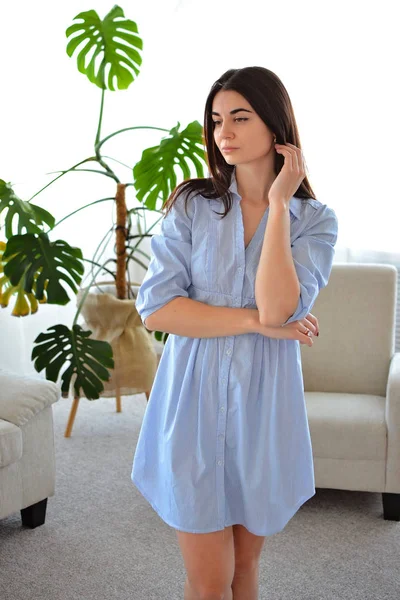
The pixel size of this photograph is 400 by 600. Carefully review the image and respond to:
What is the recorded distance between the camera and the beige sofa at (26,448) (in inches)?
100

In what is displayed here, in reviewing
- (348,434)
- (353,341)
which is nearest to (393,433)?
(348,434)

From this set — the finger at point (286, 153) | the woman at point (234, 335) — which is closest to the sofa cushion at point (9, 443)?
the woman at point (234, 335)

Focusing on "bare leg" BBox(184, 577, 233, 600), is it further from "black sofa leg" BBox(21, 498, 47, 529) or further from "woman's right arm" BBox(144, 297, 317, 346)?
"black sofa leg" BBox(21, 498, 47, 529)

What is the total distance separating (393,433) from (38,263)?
4.89 feet

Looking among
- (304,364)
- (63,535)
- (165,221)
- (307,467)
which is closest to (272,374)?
(307,467)

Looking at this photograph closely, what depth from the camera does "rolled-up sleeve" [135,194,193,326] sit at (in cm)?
158

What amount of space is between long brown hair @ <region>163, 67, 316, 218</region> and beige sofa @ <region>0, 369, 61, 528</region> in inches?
49.1

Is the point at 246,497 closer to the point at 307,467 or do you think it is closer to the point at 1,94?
the point at 307,467

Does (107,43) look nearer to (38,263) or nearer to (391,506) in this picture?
(38,263)

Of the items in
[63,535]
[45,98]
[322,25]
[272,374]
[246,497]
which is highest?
[322,25]

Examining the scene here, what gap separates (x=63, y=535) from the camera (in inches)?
106

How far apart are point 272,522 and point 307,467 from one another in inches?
5.7

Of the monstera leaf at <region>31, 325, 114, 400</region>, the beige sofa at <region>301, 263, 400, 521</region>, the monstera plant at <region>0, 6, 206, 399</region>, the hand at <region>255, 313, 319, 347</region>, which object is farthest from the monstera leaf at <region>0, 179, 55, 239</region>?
the hand at <region>255, 313, 319, 347</region>

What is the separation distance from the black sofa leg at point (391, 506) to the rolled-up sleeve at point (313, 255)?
144 cm
